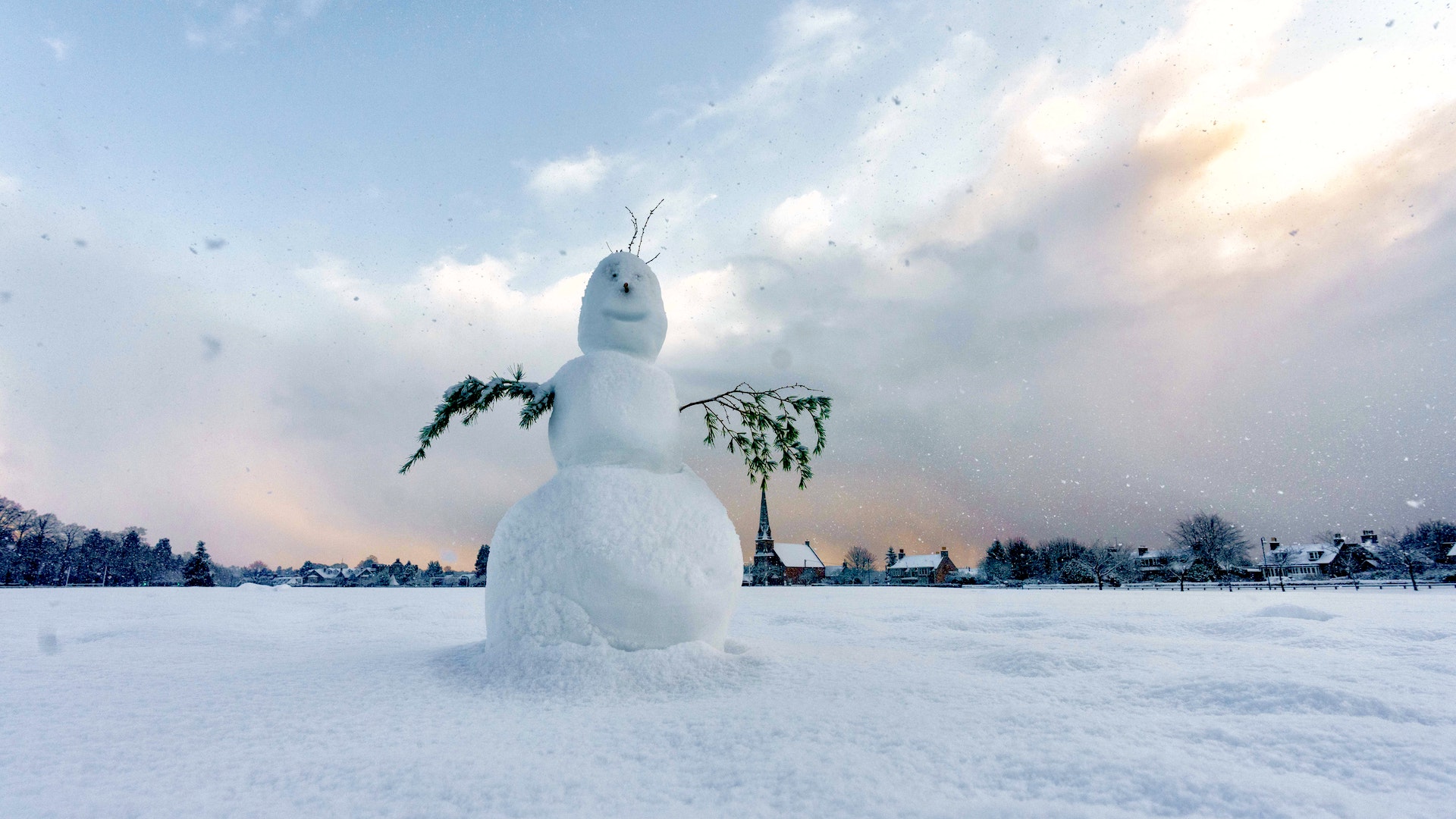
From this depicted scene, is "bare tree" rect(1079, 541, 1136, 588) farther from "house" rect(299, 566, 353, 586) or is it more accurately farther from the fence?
"house" rect(299, 566, 353, 586)

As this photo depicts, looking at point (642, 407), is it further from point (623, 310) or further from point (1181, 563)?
point (1181, 563)

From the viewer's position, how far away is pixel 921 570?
265 ft

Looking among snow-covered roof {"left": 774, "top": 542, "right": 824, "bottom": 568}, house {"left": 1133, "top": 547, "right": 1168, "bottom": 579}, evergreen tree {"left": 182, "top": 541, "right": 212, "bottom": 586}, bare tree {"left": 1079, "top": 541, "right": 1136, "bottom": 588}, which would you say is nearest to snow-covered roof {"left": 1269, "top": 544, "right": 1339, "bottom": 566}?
house {"left": 1133, "top": 547, "right": 1168, "bottom": 579}

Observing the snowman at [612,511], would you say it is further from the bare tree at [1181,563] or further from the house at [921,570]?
the house at [921,570]

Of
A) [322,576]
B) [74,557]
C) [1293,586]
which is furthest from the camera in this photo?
[322,576]

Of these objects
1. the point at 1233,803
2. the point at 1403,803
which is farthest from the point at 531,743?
the point at 1403,803

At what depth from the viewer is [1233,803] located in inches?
123

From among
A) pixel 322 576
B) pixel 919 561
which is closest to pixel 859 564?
pixel 919 561

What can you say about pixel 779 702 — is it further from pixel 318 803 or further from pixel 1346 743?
pixel 1346 743

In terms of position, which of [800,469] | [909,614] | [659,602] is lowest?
[909,614]

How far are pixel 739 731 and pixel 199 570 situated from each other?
6020 cm

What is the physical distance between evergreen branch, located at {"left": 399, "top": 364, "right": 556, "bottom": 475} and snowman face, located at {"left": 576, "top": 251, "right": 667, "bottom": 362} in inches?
35.6

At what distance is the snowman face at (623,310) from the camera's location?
313 inches

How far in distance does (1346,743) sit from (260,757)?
6968mm
